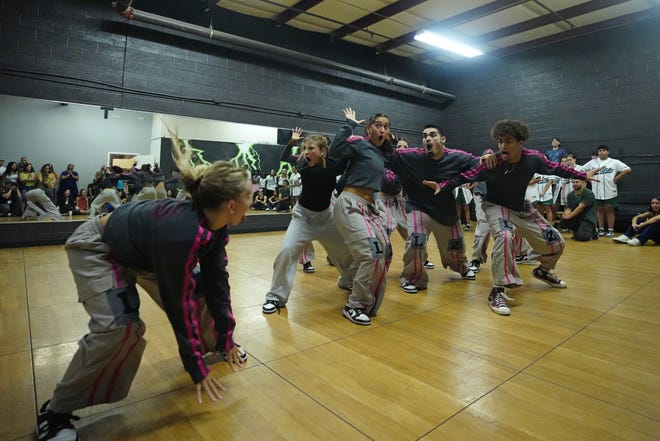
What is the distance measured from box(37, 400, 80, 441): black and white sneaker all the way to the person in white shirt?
899 cm

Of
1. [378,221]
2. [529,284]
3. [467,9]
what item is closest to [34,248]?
[378,221]

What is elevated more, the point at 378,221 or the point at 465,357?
the point at 378,221

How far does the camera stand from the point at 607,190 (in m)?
7.44

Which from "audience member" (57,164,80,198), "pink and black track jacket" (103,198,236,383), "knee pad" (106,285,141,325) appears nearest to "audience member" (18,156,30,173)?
"audience member" (57,164,80,198)

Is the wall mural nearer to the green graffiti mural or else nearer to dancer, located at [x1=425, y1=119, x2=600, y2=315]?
the green graffiti mural

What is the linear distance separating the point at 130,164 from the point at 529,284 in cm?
705

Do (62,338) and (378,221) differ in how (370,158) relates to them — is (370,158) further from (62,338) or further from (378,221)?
(62,338)

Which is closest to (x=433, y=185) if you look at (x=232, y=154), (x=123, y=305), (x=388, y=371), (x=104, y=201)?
(x=388, y=371)

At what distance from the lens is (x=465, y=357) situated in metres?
1.99

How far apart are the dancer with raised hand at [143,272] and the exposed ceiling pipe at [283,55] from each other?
21.9ft

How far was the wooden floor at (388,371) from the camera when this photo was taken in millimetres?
1385

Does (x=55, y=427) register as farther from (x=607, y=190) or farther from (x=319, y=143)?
(x=607, y=190)

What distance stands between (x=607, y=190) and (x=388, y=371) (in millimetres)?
7947

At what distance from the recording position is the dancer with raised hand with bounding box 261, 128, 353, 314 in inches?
110
